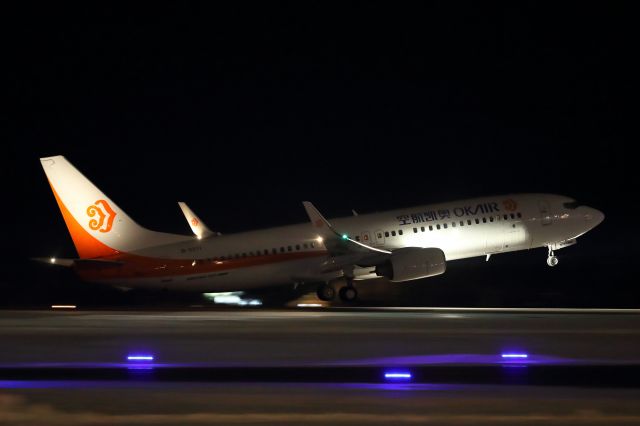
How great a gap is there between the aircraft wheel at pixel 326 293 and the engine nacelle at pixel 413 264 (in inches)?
123

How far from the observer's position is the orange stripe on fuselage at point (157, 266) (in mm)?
44781

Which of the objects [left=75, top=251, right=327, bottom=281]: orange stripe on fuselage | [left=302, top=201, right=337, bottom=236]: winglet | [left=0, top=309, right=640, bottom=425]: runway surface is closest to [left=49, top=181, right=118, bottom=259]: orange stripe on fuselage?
[left=75, top=251, right=327, bottom=281]: orange stripe on fuselage

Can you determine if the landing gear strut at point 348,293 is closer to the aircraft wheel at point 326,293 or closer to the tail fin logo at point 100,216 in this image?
the aircraft wheel at point 326,293

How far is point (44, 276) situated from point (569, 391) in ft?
187

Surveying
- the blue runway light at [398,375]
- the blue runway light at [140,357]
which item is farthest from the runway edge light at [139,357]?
the blue runway light at [398,375]

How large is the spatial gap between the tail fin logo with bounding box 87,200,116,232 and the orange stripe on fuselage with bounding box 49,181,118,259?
1.74ft

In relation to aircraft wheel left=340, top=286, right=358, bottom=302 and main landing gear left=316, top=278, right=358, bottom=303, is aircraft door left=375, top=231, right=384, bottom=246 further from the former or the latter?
aircraft wheel left=340, top=286, right=358, bottom=302

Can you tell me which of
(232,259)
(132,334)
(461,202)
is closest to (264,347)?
(132,334)

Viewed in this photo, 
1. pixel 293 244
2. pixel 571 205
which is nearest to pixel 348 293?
pixel 293 244

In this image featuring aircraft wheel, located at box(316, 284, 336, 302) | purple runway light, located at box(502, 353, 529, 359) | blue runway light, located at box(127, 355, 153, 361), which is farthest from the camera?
aircraft wheel, located at box(316, 284, 336, 302)

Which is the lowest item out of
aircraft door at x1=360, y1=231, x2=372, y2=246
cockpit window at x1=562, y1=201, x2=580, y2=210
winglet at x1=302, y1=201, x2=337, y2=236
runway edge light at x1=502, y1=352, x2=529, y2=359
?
runway edge light at x1=502, y1=352, x2=529, y2=359

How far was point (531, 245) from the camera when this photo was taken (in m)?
49.6

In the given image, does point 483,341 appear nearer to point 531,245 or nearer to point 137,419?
point 137,419

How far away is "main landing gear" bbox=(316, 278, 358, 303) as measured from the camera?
46.8 metres
